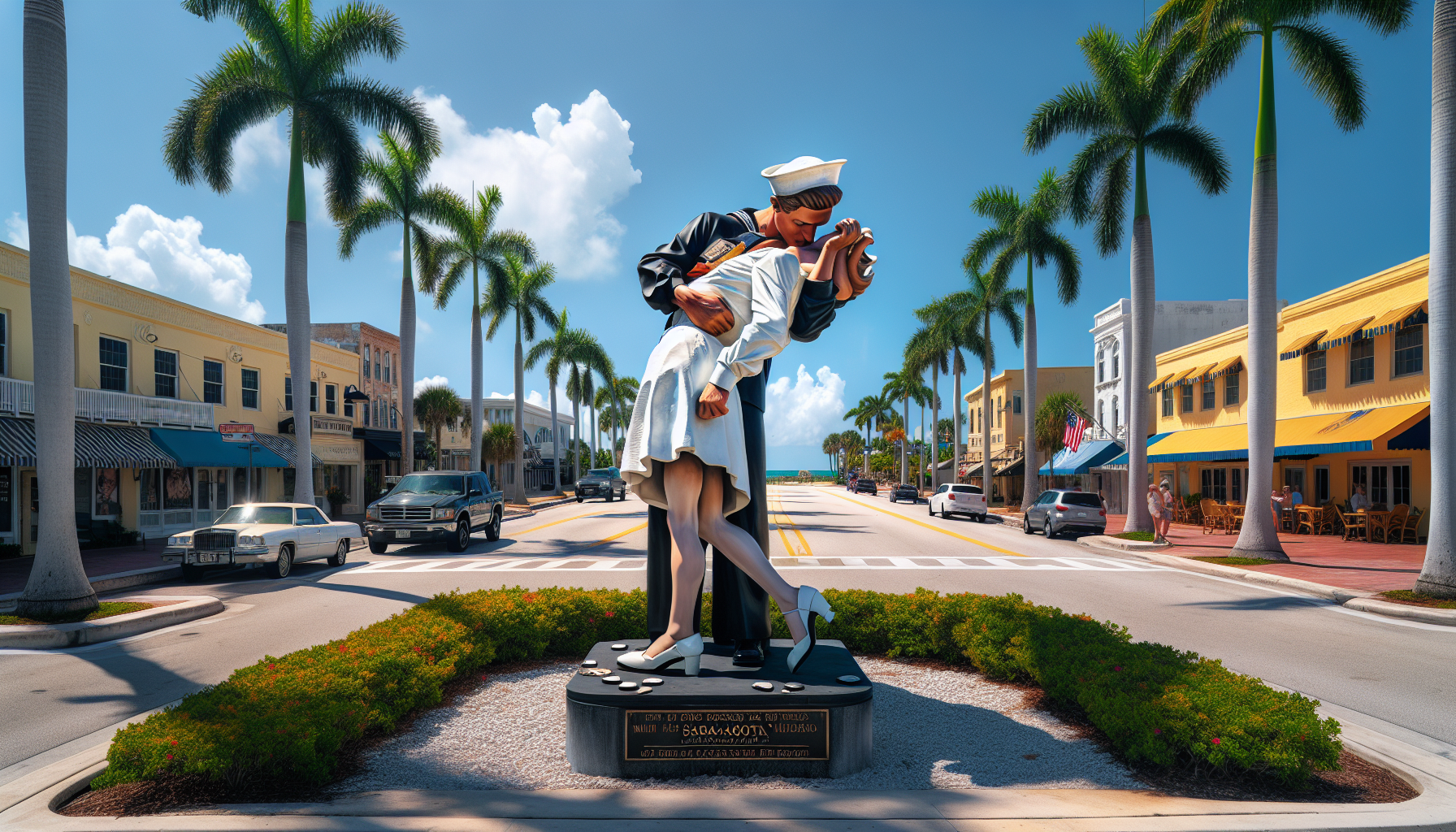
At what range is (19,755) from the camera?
5.00 meters

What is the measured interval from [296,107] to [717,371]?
21.5 metres

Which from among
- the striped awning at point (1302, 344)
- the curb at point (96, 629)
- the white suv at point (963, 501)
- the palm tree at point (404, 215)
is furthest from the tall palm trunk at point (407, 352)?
the striped awning at point (1302, 344)

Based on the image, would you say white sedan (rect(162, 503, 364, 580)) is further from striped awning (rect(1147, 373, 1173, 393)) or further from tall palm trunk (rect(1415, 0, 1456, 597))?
striped awning (rect(1147, 373, 1173, 393))

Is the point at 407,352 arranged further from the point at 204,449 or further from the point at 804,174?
the point at 804,174

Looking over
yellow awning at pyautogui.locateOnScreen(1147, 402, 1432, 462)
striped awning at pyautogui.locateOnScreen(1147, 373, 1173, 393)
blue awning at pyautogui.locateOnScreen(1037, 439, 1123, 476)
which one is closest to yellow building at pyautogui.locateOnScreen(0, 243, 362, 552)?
yellow awning at pyautogui.locateOnScreen(1147, 402, 1432, 462)

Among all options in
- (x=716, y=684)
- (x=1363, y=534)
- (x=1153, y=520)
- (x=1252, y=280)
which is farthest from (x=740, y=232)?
(x=1363, y=534)

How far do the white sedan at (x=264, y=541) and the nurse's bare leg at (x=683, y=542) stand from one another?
40.1 ft

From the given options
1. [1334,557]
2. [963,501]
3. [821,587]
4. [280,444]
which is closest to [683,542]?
[821,587]

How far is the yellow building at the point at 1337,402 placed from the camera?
19.9m

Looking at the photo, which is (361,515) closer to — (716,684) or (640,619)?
(640,619)

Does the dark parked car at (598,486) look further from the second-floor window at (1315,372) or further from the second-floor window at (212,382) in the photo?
the second-floor window at (1315,372)

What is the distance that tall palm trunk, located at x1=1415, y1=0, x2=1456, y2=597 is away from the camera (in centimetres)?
1080

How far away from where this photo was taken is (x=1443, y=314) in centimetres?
1092

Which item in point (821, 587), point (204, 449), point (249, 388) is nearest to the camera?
point (821, 587)
